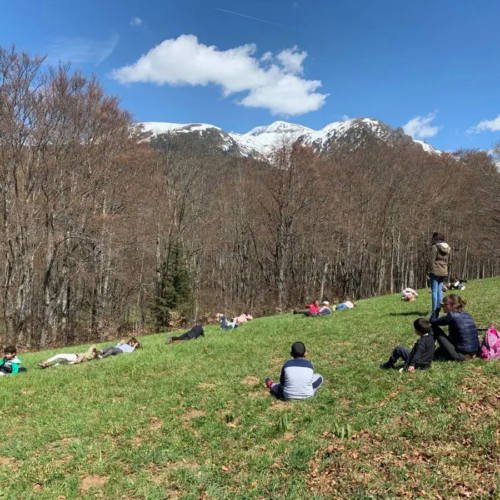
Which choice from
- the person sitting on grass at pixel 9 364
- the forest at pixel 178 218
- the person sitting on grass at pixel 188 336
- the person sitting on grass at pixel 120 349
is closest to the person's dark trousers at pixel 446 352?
the person sitting on grass at pixel 188 336

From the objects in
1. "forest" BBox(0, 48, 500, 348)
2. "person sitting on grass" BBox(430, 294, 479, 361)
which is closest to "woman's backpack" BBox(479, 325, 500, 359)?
"person sitting on grass" BBox(430, 294, 479, 361)

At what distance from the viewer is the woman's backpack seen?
802 cm

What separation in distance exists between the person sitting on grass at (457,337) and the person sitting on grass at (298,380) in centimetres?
293

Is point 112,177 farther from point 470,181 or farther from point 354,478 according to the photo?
point 470,181

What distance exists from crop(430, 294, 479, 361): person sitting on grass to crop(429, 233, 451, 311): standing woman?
12.7 feet

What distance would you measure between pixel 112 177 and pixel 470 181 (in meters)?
47.1

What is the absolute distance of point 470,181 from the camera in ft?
168

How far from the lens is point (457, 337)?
8461mm

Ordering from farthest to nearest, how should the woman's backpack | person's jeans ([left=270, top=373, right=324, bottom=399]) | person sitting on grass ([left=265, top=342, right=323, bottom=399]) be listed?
person's jeans ([left=270, top=373, right=324, bottom=399]), the woman's backpack, person sitting on grass ([left=265, top=342, right=323, bottom=399])

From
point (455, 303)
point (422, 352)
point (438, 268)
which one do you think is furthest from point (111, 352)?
point (438, 268)

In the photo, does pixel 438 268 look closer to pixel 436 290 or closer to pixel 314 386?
pixel 436 290

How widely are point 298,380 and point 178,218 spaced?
104 ft

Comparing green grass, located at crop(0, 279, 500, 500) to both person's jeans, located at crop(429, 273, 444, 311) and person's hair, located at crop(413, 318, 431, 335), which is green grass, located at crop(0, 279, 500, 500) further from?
person's jeans, located at crop(429, 273, 444, 311)

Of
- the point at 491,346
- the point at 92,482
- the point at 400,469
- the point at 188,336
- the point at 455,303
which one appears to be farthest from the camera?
the point at 188,336
